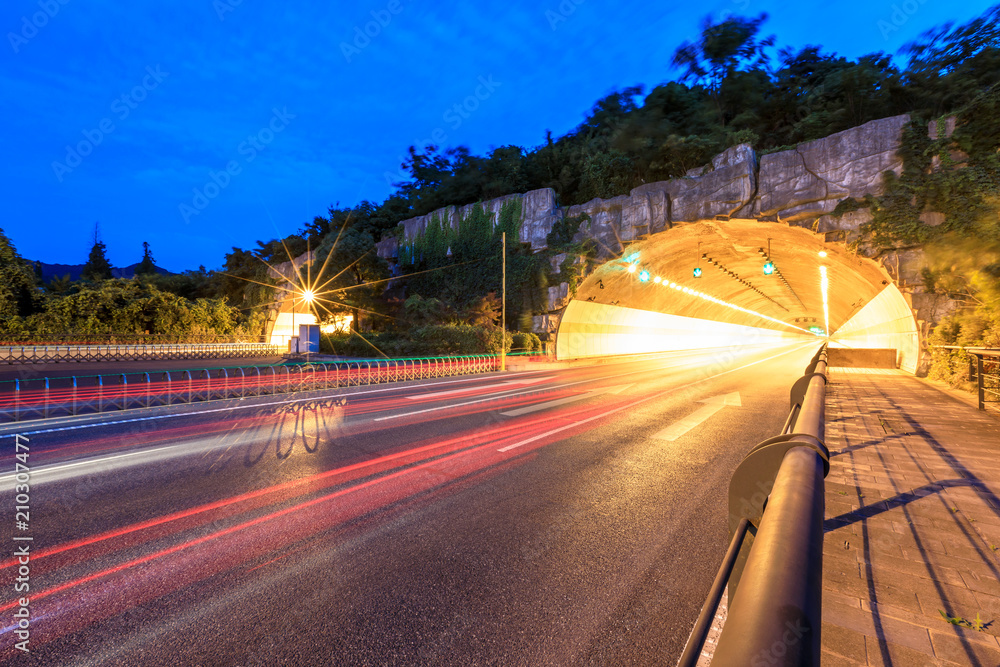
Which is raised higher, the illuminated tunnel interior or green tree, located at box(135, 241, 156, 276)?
green tree, located at box(135, 241, 156, 276)

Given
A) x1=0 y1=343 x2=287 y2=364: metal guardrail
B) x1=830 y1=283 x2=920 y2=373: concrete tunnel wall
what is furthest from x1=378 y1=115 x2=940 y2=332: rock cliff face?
x1=0 y1=343 x2=287 y2=364: metal guardrail

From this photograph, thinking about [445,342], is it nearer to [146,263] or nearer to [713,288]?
[713,288]

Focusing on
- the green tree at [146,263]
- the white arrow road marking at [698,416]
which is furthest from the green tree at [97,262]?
the white arrow road marking at [698,416]

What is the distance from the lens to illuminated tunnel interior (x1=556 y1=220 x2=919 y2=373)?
20.9m

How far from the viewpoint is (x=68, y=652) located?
2818 millimetres

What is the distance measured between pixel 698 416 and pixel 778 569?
10.4m

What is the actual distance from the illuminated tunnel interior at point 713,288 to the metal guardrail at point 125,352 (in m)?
30.6

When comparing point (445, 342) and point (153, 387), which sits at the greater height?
point (445, 342)

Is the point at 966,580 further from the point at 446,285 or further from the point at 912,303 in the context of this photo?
the point at 446,285

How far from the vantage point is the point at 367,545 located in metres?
4.14

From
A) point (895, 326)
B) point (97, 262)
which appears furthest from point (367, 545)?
point (97, 262)

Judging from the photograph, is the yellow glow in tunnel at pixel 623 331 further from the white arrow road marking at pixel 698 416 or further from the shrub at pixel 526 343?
the white arrow road marking at pixel 698 416

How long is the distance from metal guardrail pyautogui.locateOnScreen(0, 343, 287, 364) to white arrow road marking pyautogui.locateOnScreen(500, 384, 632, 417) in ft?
109

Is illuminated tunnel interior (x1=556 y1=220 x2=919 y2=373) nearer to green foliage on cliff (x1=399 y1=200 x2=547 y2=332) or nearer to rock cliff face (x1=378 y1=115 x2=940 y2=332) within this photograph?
rock cliff face (x1=378 y1=115 x2=940 y2=332)
